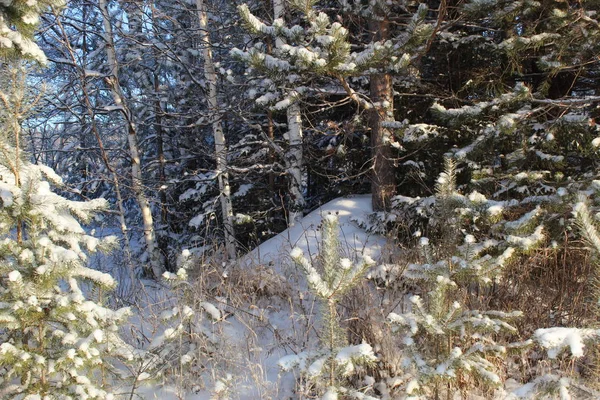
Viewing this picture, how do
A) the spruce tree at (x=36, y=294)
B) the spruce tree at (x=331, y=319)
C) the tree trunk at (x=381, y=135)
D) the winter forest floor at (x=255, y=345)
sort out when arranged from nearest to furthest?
the spruce tree at (x=331, y=319) → the spruce tree at (x=36, y=294) → the winter forest floor at (x=255, y=345) → the tree trunk at (x=381, y=135)

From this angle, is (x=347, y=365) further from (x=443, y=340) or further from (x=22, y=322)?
(x=22, y=322)

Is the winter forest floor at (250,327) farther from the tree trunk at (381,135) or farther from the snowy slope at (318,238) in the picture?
the tree trunk at (381,135)

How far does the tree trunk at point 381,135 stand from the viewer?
6.36 metres

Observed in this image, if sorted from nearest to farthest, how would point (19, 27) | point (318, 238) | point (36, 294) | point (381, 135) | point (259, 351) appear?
point (36, 294)
point (19, 27)
point (259, 351)
point (318, 238)
point (381, 135)

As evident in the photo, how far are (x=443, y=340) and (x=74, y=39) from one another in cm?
848

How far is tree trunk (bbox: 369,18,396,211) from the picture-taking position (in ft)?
20.9

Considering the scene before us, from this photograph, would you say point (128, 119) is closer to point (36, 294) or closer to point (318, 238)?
point (318, 238)

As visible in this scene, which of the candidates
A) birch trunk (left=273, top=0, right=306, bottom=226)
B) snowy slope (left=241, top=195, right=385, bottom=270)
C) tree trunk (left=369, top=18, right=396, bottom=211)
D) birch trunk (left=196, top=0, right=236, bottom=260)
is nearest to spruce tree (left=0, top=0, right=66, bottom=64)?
snowy slope (left=241, top=195, right=385, bottom=270)

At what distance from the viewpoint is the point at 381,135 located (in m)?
6.61

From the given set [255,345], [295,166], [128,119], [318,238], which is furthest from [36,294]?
[295,166]

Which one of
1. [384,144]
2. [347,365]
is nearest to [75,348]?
[347,365]

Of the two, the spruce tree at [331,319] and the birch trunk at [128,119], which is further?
the birch trunk at [128,119]

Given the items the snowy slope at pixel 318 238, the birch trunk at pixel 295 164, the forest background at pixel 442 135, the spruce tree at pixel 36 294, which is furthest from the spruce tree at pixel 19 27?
the birch trunk at pixel 295 164

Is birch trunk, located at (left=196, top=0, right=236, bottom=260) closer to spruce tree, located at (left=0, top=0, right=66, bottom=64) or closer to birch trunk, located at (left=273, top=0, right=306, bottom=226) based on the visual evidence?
birch trunk, located at (left=273, top=0, right=306, bottom=226)
